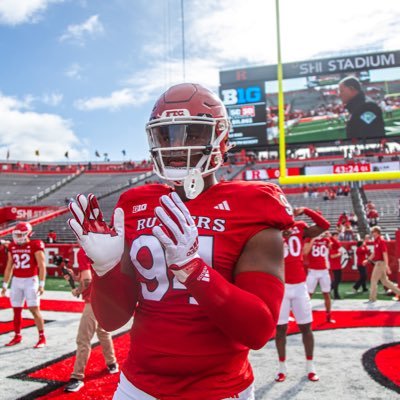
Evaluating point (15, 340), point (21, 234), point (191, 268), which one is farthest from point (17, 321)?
point (191, 268)

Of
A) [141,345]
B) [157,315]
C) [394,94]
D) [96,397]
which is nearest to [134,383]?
[141,345]

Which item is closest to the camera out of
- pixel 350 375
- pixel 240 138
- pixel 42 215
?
pixel 350 375

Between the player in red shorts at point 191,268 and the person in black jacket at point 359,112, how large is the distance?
13130mm

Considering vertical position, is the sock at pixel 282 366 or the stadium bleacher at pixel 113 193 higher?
the stadium bleacher at pixel 113 193

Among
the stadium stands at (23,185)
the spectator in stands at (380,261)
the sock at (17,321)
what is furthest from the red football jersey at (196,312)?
the stadium stands at (23,185)

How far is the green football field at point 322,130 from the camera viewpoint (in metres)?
14.1

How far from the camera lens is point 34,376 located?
4715 mm

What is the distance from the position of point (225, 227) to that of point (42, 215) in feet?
84.2

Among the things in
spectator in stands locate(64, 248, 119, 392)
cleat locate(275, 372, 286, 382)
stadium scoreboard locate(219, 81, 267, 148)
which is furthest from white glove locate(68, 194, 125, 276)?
stadium scoreboard locate(219, 81, 267, 148)

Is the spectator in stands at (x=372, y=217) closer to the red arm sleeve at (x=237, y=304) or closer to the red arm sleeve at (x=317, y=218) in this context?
the red arm sleeve at (x=317, y=218)

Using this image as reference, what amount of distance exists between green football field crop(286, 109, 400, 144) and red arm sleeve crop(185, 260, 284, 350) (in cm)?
1370

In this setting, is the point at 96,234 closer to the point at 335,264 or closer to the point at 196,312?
the point at 196,312

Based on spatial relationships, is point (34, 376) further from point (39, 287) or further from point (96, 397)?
point (39, 287)

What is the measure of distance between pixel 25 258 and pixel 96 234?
555 centimetres
